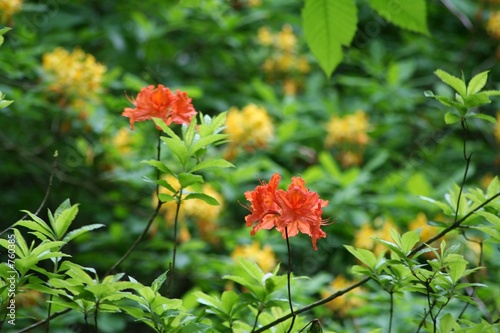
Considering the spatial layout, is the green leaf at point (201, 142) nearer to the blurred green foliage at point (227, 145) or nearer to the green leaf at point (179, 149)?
the green leaf at point (179, 149)

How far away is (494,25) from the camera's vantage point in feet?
12.0

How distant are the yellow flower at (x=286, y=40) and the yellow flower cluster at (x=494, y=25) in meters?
1.04

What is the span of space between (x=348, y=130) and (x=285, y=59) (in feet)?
2.36

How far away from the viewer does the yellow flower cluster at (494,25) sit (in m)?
3.65

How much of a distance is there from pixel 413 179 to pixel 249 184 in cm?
75

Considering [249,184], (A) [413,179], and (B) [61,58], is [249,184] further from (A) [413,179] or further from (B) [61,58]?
(B) [61,58]

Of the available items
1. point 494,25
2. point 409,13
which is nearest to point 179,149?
point 409,13

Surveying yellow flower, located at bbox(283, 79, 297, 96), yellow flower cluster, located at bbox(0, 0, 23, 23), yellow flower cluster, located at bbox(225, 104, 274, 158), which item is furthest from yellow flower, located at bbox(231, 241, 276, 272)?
yellow flower, located at bbox(283, 79, 297, 96)

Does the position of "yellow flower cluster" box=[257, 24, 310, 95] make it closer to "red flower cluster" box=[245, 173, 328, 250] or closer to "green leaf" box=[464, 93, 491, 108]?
"green leaf" box=[464, 93, 491, 108]

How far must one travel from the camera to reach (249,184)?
314 centimetres

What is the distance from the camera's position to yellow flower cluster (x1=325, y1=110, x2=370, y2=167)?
325 centimetres

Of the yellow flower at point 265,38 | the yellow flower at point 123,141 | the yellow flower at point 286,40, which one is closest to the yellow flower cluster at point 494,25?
the yellow flower at point 286,40

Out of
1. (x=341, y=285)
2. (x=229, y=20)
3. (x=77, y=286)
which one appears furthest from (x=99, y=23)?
(x=77, y=286)

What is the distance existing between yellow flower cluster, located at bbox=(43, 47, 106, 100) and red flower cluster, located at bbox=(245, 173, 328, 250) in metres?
1.76
